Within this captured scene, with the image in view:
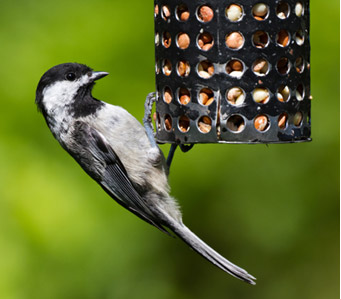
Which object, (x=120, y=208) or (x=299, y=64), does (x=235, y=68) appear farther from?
(x=120, y=208)

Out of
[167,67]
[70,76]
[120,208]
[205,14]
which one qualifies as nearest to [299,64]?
[205,14]

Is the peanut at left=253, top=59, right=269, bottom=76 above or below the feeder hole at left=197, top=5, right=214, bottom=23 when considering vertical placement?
below

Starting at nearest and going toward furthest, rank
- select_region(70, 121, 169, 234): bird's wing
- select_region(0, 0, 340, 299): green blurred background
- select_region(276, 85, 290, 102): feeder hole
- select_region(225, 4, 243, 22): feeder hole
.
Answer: select_region(225, 4, 243, 22): feeder hole
select_region(276, 85, 290, 102): feeder hole
select_region(70, 121, 169, 234): bird's wing
select_region(0, 0, 340, 299): green blurred background

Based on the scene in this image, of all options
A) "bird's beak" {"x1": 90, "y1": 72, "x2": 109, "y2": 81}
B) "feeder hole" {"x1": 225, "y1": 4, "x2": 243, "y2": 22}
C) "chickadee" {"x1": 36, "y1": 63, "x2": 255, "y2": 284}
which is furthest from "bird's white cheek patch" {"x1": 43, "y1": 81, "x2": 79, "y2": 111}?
"feeder hole" {"x1": 225, "y1": 4, "x2": 243, "y2": 22}

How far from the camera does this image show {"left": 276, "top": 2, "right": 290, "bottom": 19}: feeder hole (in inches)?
147

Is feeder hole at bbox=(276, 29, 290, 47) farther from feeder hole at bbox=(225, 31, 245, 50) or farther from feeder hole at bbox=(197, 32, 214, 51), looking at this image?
feeder hole at bbox=(197, 32, 214, 51)

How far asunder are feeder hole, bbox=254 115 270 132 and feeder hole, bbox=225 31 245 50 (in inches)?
14.5

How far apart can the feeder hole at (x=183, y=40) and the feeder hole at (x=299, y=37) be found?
0.56m

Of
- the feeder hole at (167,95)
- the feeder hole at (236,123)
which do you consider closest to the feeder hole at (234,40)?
the feeder hole at (236,123)

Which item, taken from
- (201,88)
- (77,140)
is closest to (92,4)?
(77,140)

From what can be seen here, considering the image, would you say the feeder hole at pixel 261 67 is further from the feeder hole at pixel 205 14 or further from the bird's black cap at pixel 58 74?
the bird's black cap at pixel 58 74

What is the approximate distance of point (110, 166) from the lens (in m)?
4.16

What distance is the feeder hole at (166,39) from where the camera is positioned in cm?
389

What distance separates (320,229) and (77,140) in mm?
1933
